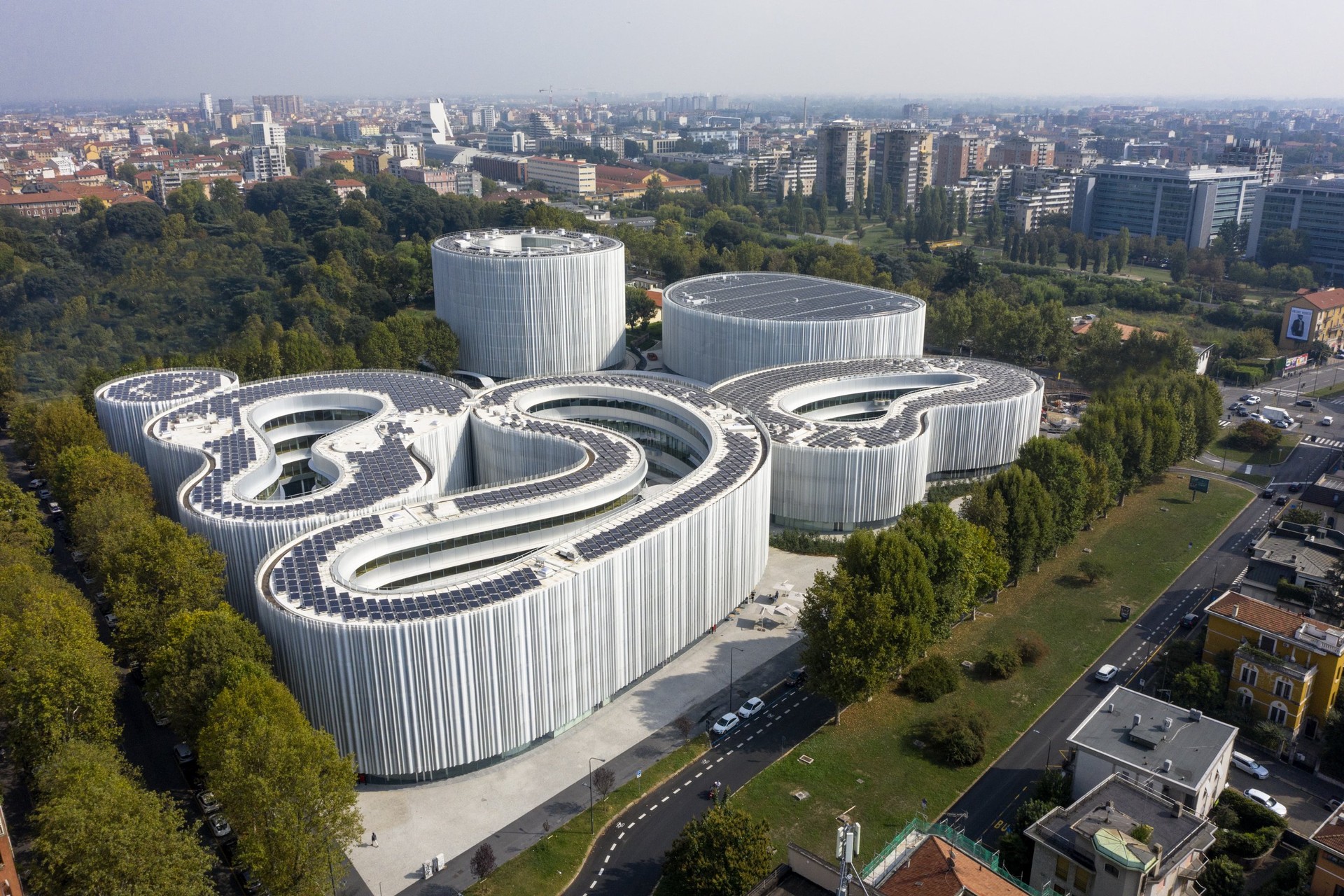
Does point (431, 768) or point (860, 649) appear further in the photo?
point (860, 649)

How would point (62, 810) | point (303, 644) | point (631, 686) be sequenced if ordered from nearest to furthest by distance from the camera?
point (62, 810) → point (303, 644) → point (631, 686)

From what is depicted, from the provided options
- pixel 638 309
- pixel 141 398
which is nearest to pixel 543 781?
pixel 141 398

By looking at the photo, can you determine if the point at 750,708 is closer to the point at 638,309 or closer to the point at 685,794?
the point at 685,794

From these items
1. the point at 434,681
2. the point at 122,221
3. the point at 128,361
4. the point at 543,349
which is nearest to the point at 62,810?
the point at 434,681

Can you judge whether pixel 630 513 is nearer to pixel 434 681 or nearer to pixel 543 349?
pixel 434 681

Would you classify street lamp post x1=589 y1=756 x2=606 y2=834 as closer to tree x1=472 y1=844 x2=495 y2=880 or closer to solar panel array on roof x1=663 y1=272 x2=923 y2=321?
tree x1=472 y1=844 x2=495 y2=880

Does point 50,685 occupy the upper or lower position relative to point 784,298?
lower
